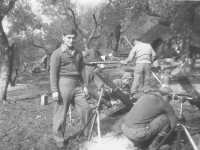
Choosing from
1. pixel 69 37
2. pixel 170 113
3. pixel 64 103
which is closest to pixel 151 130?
pixel 170 113

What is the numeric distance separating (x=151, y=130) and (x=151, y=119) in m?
0.17

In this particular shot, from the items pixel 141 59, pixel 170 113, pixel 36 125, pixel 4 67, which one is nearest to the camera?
pixel 170 113

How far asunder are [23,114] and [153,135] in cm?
397

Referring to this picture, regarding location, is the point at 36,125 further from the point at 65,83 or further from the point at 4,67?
the point at 4,67

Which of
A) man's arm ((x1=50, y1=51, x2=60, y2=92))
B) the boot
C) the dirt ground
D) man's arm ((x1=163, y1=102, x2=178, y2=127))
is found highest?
man's arm ((x1=50, y1=51, x2=60, y2=92))

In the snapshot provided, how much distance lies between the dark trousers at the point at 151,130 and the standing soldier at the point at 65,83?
1.00 m

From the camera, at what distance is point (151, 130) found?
344 centimetres

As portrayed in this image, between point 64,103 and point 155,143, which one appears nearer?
point 155,143

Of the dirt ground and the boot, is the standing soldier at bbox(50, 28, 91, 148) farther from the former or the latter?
the boot

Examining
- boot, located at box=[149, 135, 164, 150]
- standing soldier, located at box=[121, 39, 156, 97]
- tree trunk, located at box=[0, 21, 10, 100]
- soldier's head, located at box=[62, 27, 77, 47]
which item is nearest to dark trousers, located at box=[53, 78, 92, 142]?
soldier's head, located at box=[62, 27, 77, 47]

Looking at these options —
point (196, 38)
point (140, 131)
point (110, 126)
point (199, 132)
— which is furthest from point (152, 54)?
point (196, 38)

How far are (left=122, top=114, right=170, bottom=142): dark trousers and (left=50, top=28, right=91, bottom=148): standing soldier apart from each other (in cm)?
100

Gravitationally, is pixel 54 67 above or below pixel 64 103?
above

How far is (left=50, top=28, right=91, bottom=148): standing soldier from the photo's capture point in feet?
12.7
